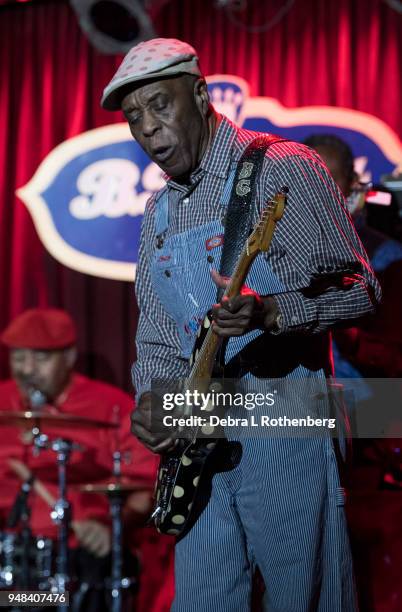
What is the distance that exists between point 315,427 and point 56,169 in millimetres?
4241

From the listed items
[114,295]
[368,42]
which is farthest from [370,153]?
[114,295]

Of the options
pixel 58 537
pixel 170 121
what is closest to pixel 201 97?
pixel 170 121

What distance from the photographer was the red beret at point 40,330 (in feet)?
19.1

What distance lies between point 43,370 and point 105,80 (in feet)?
6.58

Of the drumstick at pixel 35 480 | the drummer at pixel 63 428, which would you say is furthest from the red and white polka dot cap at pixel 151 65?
the drumstick at pixel 35 480

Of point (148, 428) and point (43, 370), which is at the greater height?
point (43, 370)

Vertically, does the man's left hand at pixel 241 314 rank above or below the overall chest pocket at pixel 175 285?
below

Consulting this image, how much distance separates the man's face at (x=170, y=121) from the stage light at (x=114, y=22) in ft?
10.3

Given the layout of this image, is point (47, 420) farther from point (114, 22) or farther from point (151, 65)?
point (151, 65)

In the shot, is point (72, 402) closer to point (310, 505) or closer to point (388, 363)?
point (388, 363)

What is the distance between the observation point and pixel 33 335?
5.88m

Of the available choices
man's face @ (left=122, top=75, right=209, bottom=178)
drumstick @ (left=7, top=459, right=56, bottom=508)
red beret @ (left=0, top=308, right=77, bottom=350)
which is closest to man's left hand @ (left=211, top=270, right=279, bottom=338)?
man's face @ (left=122, top=75, right=209, bottom=178)

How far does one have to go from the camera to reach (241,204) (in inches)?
98.2
